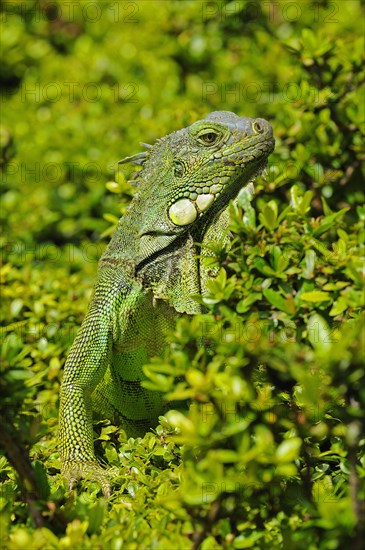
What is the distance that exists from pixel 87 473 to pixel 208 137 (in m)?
1.69

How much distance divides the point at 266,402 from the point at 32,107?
231 inches

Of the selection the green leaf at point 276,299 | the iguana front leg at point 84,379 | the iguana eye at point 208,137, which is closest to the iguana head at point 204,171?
the iguana eye at point 208,137

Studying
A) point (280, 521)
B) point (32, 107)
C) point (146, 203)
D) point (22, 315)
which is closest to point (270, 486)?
point (280, 521)

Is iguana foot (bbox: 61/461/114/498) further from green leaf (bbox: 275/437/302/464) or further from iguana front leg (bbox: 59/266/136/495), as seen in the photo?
green leaf (bbox: 275/437/302/464)

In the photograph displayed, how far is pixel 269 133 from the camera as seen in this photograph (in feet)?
13.7

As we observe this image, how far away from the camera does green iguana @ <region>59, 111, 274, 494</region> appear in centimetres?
397

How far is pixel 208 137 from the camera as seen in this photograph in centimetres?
417

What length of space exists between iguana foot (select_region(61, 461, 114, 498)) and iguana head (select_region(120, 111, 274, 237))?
113 cm

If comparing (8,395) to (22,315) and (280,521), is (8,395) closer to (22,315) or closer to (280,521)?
(280,521)

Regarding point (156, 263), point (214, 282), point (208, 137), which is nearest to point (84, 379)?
point (156, 263)

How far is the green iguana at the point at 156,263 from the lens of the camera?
397cm

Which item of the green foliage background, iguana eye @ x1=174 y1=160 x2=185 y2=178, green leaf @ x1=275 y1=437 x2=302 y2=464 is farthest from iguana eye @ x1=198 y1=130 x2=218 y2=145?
green leaf @ x1=275 y1=437 x2=302 y2=464

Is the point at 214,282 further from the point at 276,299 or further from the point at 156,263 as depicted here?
the point at 156,263

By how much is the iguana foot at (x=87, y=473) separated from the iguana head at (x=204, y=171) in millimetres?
1126
